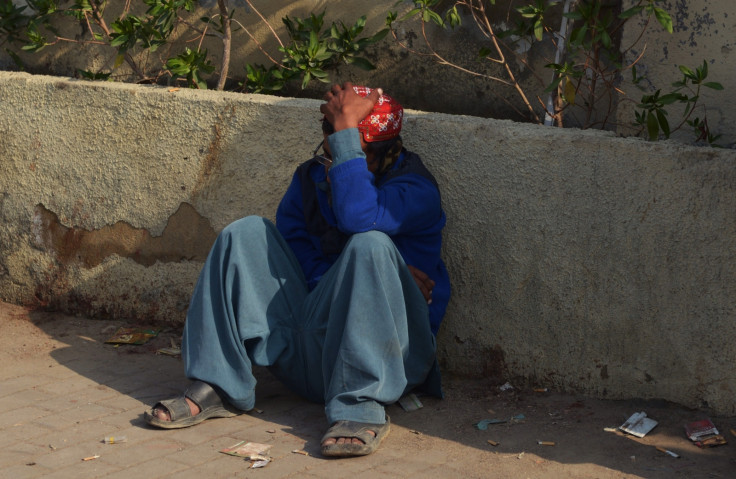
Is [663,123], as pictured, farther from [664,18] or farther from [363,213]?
[363,213]

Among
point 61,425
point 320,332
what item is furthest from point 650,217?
point 61,425

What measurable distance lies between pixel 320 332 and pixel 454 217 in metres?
0.71

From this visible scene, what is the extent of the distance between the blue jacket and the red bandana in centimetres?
11

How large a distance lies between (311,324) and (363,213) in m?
0.45

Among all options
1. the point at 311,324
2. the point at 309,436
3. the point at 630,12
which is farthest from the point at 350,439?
the point at 630,12

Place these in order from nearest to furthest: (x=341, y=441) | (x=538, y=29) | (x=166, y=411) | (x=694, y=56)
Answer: (x=341, y=441)
(x=166, y=411)
(x=694, y=56)
(x=538, y=29)

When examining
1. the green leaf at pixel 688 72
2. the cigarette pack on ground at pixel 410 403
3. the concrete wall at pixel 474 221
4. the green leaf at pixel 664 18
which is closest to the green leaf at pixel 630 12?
the green leaf at pixel 664 18

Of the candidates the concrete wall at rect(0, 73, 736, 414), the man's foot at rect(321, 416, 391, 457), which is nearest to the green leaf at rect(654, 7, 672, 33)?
the concrete wall at rect(0, 73, 736, 414)

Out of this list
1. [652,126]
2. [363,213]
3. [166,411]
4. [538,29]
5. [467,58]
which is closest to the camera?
[363,213]

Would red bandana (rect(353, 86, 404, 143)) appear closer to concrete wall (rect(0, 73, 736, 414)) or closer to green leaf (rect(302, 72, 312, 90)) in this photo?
concrete wall (rect(0, 73, 736, 414))

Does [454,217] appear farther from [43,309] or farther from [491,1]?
[43,309]

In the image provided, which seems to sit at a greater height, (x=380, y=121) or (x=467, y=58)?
(x=467, y=58)

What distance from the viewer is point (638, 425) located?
312cm

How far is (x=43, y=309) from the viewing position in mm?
4555
